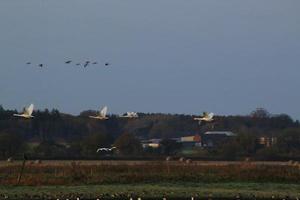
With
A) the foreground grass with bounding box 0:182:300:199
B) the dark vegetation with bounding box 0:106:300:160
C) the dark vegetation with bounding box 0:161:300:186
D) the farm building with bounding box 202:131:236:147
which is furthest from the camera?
the farm building with bounding box 202:131:236:147

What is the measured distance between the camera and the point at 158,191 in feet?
140

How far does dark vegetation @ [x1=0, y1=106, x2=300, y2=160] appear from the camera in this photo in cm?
9481

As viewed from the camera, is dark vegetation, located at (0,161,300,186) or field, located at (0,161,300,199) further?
dark vegetation, located at (0,161,300,186)

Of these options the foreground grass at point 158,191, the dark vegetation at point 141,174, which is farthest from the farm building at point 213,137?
the foreground grass at point 158,191

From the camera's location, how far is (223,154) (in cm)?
10100

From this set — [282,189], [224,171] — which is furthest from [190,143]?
[282,189]

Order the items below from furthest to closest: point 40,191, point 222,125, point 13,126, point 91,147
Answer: point 222,125
point 13,126
point 91,147
point 40,191

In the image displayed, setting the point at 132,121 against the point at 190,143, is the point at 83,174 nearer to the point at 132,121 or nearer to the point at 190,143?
the point at 190,143

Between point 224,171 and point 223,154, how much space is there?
43901 mm

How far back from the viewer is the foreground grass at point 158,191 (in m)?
39.7

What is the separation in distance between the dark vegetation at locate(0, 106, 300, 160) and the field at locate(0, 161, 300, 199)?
76.0 feet

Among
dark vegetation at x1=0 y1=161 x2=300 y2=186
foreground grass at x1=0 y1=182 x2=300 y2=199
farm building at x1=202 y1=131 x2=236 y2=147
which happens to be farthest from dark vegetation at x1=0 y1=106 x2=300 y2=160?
foreground grass at x1=0 y1=182 x2=300 y2=199

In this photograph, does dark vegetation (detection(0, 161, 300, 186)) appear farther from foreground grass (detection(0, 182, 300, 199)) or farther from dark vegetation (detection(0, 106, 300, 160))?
dark vegetation (detection(0, 106, 300, 160))

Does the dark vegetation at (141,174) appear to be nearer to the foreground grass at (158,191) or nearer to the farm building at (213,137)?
the foreground grass at (158,191)
